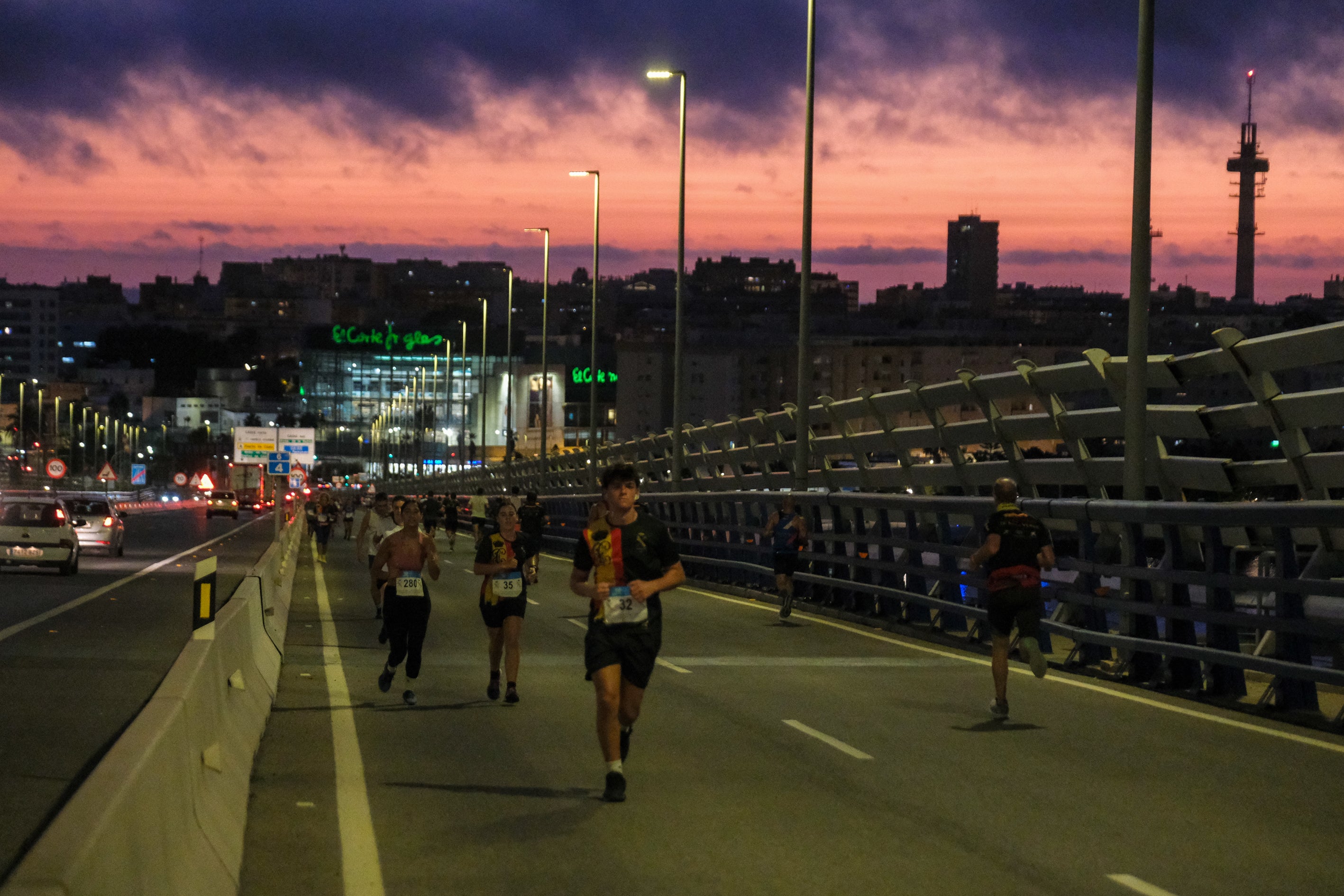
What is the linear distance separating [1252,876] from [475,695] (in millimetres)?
8233

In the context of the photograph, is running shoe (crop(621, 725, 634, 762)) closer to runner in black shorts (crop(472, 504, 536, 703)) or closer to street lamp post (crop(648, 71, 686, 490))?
runner in black shorts (crop(472, 504, 536, 703))

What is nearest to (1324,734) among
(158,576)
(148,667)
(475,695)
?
(475,695)

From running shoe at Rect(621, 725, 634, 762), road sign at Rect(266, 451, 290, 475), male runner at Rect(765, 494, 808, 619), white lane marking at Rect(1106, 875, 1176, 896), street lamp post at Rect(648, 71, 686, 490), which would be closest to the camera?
white lane marking at Rect(1106, 875, 1176, 896)

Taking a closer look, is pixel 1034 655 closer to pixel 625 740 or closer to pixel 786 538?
pixel 625 740

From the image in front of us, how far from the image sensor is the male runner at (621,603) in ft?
32.0

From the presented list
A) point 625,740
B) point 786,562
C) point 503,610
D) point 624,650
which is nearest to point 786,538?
point 786,562

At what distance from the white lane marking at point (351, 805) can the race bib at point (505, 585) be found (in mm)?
1465

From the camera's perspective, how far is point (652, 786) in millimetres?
10242

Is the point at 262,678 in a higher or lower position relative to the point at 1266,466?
lower

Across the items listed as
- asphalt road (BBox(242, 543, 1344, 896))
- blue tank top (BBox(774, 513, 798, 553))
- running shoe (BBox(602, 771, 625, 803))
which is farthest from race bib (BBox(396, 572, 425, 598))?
blue tank top (BBox(774, 513, 798, 553))

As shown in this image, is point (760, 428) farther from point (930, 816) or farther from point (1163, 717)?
point (930, 816)

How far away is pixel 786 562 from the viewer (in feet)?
81.6

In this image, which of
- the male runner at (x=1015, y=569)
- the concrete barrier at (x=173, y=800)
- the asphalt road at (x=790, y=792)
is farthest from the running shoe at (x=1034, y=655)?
the concrete barrier at (x=173, y=800)

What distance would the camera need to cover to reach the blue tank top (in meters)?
25.3
